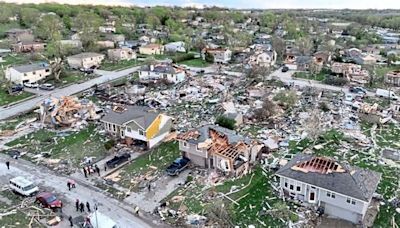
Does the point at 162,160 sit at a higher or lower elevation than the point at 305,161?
lower

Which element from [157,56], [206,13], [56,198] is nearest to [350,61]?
[157,56]

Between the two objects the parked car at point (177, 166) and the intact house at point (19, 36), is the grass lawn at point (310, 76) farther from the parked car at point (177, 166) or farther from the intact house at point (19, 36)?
the intact house at point (19, 36)

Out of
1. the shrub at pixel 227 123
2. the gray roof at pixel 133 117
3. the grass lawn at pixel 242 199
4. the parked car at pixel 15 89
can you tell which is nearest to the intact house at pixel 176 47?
the parked car at pixel 15 89

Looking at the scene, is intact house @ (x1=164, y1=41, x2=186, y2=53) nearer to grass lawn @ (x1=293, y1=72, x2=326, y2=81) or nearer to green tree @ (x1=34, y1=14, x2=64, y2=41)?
green tree @ (x1=34, y1=14, x2=64, y2=41)

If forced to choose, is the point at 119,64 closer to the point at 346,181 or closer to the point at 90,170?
the point at 90,170

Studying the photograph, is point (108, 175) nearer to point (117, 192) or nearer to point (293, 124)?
point (117, 192)

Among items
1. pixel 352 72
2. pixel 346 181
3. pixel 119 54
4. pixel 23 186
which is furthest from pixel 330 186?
pixel 119 54
